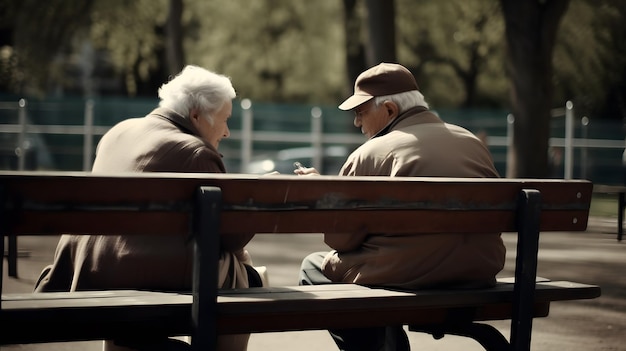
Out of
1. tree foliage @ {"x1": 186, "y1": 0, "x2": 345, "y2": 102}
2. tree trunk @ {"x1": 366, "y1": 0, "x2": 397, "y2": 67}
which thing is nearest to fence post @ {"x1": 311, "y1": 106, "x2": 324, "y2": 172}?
tree trunk @ {"x1": 366, "y1": 0, "x2": 397, "y2": 67}

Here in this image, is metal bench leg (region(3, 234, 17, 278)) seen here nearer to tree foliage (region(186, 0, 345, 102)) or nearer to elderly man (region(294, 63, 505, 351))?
elderly man (region(294, 63, 505, 351))

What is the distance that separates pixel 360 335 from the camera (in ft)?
16.0

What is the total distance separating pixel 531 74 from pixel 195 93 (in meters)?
13.2

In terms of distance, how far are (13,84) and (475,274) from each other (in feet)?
77.2

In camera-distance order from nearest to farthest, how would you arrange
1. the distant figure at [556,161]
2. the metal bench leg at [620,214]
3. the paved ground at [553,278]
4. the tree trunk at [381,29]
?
1. the paved ground at [553,278]
2. the metal bench leg at [620,214]
3. the tree trunk at [381,29]
4. the distant figure at [556,161]

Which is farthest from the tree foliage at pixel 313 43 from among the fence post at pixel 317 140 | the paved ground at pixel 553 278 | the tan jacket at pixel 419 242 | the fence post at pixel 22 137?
the tan jacket at pixel 419 242

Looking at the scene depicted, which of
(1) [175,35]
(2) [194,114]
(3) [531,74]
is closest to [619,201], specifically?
(3) [531,74]

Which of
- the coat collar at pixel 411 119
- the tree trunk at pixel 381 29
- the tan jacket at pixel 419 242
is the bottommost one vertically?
the tan jacket at pixel 419 242

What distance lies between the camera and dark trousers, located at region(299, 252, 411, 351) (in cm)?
476

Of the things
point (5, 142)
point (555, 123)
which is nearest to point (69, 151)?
point (5, 142)

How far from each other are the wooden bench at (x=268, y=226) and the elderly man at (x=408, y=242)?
4.1 inches

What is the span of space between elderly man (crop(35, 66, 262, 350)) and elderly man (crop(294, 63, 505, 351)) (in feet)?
1.57

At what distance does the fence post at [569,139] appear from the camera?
73.9 ft

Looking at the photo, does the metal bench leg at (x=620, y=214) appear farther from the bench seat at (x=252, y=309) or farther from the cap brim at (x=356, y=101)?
the bench seat at (x=252, y=309)
